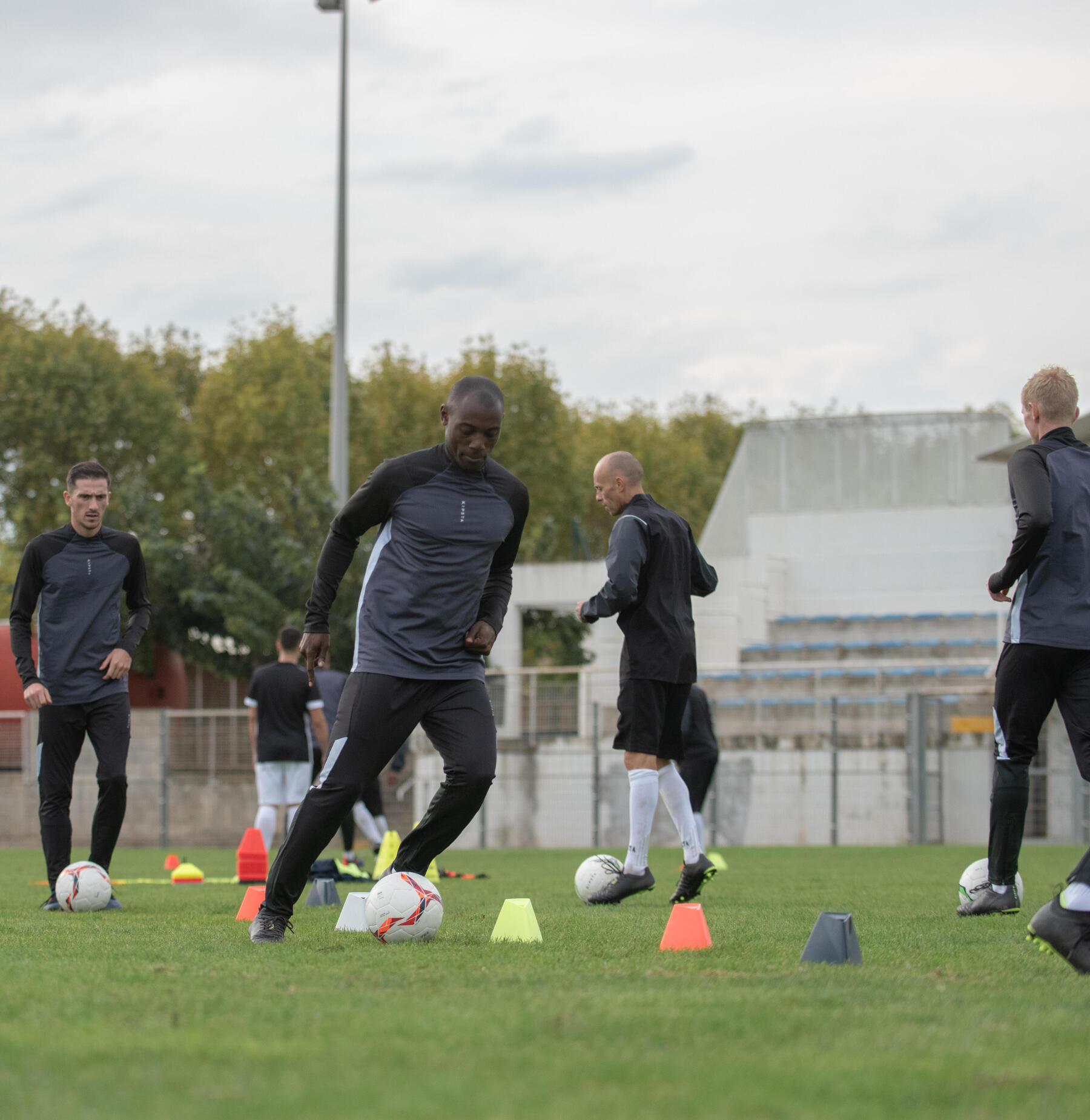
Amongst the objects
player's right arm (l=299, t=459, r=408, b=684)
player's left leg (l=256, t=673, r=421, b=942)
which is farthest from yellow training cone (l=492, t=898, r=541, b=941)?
player's right arm (l=299, t=459, r=408, b=684)

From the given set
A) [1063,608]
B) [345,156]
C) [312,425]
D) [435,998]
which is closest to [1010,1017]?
[435,998]

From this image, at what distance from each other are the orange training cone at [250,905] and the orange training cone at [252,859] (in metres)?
4.57

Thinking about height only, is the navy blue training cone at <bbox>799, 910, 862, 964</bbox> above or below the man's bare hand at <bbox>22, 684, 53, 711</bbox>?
below

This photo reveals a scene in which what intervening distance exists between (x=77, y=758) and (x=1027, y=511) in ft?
16.3

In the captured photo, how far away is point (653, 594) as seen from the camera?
804 centimetres

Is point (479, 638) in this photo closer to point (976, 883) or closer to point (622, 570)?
point (622, 570)

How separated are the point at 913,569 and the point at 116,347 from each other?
27510 millimetres

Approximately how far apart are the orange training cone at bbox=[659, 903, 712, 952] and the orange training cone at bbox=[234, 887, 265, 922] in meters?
2.45

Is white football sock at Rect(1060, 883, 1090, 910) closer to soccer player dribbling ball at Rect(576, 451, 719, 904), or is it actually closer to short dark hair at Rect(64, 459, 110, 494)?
soccer player dribbling ball at Rect(576, 451, 719, 904)

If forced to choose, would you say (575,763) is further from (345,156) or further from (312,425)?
(312,425)

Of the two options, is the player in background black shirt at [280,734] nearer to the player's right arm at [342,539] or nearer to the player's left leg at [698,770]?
the player's left leg at [698,770]

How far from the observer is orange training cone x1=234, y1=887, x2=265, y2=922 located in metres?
7.20

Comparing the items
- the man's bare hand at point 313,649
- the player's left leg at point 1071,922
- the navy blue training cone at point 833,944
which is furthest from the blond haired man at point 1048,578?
the man's bare hand at point 313,649

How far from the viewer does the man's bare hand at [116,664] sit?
8125 millimetres
